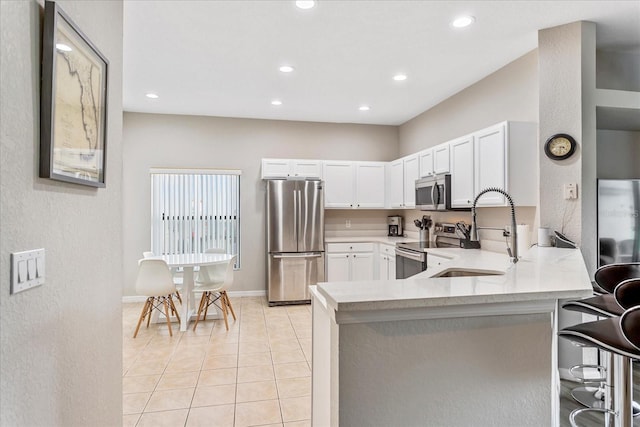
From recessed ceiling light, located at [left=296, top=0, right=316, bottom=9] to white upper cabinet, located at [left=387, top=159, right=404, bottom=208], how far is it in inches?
119

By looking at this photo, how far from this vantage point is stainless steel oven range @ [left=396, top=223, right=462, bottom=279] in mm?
4023

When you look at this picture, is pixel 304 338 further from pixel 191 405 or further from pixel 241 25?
pixel 241 25

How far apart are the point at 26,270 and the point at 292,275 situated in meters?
4.21

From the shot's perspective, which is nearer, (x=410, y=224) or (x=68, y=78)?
(x=68, y=78)

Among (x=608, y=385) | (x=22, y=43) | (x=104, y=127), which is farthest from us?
(x=608, y=385)

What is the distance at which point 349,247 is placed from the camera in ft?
17.5

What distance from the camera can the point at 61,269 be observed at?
1.23 meters

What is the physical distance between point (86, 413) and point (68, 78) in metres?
1.25

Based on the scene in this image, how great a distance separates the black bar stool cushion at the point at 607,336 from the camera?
1339mm

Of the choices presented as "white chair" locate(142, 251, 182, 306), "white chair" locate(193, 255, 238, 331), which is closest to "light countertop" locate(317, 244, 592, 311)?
"white chair" locate(193, 255, 238, 331)

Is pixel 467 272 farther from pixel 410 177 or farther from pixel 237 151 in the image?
pixel 237 151

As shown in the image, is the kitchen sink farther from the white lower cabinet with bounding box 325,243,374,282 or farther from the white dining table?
the white lower cabinet with bounding box 325,243,374,282

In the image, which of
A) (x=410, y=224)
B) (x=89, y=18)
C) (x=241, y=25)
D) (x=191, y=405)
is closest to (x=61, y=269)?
(x=89, y=18)

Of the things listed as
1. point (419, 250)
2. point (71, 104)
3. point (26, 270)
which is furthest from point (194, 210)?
point (26, 270)
